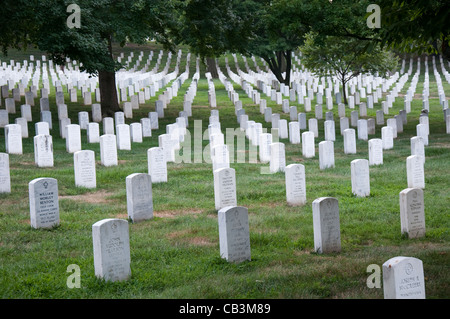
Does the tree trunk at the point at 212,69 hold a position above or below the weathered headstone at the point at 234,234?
above

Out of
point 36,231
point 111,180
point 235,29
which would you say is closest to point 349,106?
point 235,29

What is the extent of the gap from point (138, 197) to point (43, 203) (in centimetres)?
158

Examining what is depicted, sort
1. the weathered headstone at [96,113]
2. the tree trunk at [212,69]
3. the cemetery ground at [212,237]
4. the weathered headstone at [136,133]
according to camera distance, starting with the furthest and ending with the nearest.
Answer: the tree trunk at [212,69] → the weathered headstone at [96,113] → the weathered headstone at [136,133] → the cemetery ground at [212,237]

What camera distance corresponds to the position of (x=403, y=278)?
230 inches

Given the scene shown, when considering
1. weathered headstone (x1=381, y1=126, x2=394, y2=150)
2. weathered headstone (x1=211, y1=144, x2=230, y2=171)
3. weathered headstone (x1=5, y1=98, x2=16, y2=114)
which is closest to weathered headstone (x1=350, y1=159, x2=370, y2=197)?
weathered headstone (x1=211, y1=144, x2=230, y2=171)

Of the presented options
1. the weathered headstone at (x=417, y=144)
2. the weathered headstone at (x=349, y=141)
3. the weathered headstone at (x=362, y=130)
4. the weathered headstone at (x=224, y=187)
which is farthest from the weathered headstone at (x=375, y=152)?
the weathered headstone at (x=224, y=187)

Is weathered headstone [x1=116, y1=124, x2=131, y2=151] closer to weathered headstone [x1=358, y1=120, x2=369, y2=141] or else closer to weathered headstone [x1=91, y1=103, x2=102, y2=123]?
weathered headstone [x1=91, y1=103, x2=102, y2=123]

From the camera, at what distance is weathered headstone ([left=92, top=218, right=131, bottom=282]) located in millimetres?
7410

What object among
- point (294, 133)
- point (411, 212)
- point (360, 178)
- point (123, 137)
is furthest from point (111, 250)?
point (294, 133)

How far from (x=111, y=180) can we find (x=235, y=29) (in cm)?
1339

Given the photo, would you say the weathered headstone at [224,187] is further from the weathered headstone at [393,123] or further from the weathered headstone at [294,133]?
the weathered headstone at [393,123]

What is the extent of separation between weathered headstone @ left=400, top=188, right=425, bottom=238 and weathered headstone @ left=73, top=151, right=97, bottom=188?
6845 mm

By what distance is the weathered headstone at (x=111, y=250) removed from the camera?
7.41 m

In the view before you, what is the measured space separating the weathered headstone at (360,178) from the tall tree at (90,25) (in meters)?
10.4
